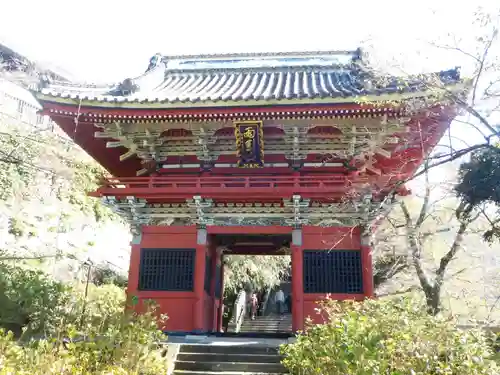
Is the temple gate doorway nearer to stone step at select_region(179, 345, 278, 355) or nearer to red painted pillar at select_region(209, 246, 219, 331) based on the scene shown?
red painted pillar at select_region(209, 246, 219, 331)

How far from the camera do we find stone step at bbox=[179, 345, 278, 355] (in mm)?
9211

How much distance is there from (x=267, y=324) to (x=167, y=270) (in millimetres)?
10939

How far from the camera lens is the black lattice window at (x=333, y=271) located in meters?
11.1

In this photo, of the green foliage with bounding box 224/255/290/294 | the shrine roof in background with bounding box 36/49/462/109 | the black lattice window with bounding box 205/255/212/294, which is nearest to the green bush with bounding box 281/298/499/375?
the shrine roof in background with bounding box 36/49/462/109

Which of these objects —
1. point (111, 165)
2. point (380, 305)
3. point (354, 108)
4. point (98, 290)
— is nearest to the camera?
point (380, 305)

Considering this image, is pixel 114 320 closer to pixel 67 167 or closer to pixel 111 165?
pixel 111 165

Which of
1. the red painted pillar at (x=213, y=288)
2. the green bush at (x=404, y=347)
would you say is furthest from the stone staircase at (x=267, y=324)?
the green bush at (x=404, y=347)

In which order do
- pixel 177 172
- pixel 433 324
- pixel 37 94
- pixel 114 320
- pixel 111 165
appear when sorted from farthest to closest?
1. pixel 111 165
2. pixel 177 172
3. pixel 37 94
4. pixel 114 320
5. pixel 433 324

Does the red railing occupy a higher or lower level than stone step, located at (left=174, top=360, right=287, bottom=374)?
higher

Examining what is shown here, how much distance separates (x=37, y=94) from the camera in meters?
11.3

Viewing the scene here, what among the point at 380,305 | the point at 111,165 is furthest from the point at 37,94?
the point at 380,305

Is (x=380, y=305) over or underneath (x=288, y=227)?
underneath

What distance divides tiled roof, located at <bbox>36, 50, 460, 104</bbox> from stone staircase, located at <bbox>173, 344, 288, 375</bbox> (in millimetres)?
6376

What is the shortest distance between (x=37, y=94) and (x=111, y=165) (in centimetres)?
366
